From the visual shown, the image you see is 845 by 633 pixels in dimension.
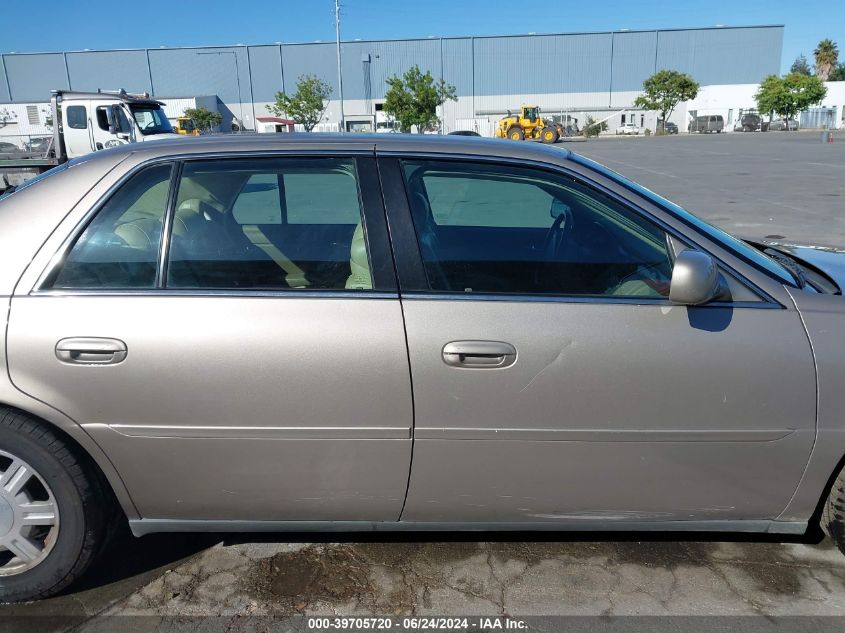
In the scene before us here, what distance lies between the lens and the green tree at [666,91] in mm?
66312

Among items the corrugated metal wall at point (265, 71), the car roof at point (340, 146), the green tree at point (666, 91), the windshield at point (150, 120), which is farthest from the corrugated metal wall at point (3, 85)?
the car roof at point (340, 146)

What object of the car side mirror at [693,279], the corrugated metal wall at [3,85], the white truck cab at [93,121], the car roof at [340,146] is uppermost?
the corrugated metal wall at [3,85]

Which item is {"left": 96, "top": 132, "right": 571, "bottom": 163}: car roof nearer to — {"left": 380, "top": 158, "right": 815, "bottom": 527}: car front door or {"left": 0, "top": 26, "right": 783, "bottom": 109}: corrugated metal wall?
{"left": 380, "top": 158, "right": 815, "bottom": 527}: car front door

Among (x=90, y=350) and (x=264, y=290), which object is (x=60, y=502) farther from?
(x=264, y=290)

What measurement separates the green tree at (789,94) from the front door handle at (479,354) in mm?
76388

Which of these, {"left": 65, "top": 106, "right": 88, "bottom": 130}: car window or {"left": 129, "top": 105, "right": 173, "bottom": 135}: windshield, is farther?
{"left": 129, "top": 105, "right": 173, "bottom": 135}: windshield

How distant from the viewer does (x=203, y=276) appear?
219 centimetres

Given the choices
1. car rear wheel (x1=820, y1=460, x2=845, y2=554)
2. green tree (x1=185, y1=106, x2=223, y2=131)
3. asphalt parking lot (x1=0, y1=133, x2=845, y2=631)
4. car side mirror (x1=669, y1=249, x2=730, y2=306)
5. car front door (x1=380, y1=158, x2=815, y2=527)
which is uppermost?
green tree (x1=185, y1=106, x2=223, y2=131)

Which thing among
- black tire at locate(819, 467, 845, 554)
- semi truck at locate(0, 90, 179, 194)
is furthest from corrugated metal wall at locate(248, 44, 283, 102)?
black tire at locate(819, 467, 845, 554)

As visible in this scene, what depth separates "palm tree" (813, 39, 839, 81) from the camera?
78500mm

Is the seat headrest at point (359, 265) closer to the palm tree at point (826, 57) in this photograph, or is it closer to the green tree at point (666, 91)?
the green tree at point (666, 91)

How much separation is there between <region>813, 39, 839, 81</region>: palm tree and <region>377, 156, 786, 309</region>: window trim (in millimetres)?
95871

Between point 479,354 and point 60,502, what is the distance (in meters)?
1.57

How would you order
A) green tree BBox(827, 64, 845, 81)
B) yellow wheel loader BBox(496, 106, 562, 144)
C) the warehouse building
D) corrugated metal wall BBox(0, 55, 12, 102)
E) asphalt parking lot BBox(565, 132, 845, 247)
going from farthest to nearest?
green tree BBox(827, 64, 845, 81)
the warehouse building
corrugated metal wall BBox(0, 55, 12, 102)
yellow wheel loader BBox(496, 106, 562, 144)
asphalt parking lot BBox(565, 132, 845, 247)
